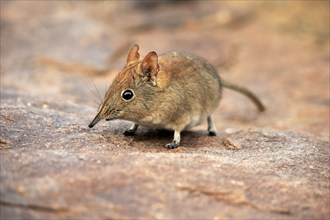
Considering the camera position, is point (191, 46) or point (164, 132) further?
point (191, 46)

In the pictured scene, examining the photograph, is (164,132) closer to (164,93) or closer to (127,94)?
(164,93)

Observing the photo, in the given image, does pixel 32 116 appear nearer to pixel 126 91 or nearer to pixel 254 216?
pixel 126 91

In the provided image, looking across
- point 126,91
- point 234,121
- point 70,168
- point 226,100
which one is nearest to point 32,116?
point 126,91

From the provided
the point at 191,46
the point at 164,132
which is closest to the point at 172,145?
the point at 164,132

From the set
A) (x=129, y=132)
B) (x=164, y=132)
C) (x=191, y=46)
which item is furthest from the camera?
(x=191, y=46)

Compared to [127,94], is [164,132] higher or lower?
lower

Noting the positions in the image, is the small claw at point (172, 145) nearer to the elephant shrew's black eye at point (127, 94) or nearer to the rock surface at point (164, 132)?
the rock surface at point (164, 132)
